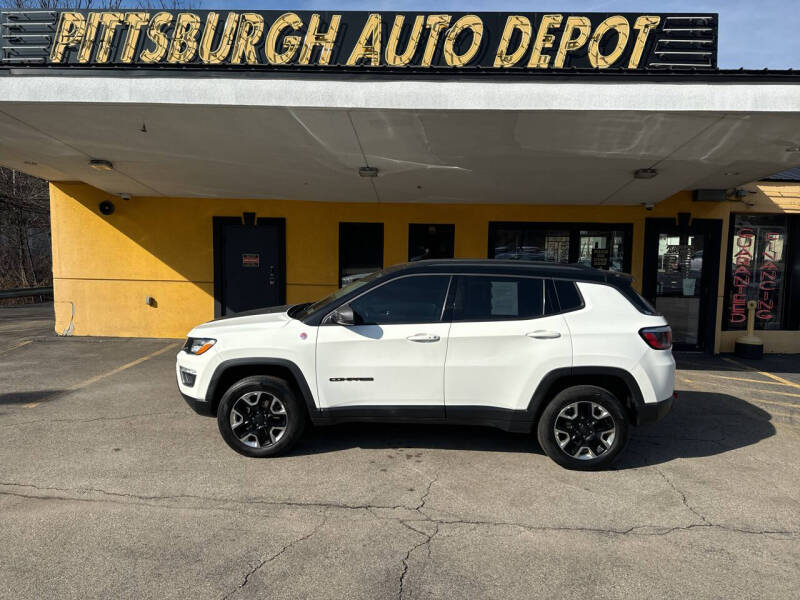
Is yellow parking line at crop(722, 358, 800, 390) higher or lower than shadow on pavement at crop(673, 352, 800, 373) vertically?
lower

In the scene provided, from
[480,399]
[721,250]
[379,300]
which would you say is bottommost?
[480,399]

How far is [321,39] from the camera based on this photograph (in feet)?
20.1

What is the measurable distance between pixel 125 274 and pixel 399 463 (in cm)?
827

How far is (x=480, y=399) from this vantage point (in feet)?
13.6

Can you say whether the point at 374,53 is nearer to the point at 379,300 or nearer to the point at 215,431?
the point at 379,300

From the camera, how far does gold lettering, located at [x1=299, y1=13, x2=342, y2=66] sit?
6086 mm

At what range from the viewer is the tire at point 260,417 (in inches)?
166

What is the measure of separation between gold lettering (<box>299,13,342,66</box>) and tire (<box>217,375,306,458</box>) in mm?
4185

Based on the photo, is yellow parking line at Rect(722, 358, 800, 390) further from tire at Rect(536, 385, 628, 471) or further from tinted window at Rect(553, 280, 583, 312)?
tinted window at Rect(553, 280, 583, 312)

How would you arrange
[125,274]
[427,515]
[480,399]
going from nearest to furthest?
[427,515] < [480,399] < [125,274]

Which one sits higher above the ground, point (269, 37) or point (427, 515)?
point (269, 37)

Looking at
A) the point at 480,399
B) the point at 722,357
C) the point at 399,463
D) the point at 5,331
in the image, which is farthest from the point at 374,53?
the point at 5,331

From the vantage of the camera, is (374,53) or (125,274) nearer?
(374,53)

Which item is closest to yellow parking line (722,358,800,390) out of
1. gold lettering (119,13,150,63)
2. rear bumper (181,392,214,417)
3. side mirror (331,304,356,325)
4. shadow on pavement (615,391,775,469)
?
shadow on pavement (615,391,775,469)
